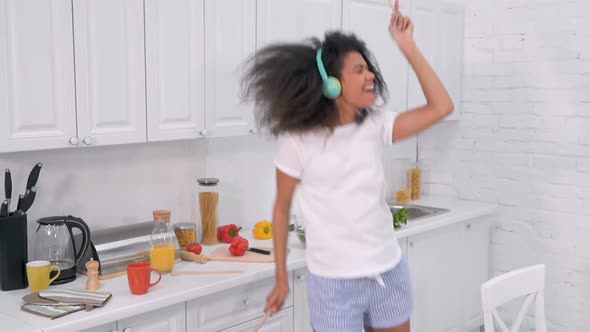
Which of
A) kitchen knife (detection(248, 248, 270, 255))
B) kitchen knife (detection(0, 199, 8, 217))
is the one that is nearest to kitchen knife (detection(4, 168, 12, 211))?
kitchen knife (detection(0, 199, 8, 217))

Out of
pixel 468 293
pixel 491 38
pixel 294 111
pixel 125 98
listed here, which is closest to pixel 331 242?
pixel 294 111

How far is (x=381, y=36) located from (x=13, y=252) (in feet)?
6.46

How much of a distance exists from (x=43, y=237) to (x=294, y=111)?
102 centimetres

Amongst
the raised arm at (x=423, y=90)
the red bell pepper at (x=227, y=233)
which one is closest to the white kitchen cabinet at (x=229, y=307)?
the red bell pepper at (x=227, y=233)

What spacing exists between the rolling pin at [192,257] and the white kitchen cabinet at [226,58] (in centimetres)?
45

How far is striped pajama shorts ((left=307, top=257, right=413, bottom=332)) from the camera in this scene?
6.00 ft

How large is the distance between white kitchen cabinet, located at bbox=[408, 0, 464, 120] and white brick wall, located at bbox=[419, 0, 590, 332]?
0.06m

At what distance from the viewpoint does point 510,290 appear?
2262mm

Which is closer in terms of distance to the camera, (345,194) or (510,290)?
(345,194)

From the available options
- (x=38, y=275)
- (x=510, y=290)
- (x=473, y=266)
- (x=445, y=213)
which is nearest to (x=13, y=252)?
(x=38, y=275)

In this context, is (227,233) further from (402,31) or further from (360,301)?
(402,31)

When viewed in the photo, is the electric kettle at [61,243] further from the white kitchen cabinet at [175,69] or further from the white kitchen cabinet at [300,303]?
the white kitchen cabinet at [300,303]

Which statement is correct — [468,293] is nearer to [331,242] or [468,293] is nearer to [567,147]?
[567,147]

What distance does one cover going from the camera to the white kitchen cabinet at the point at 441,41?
3592mm
